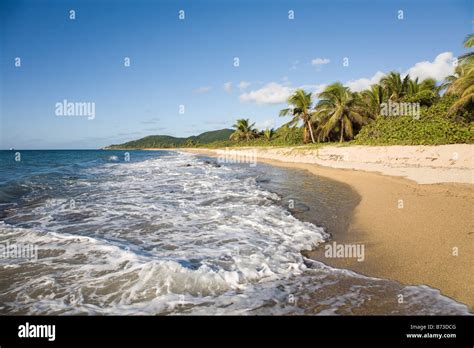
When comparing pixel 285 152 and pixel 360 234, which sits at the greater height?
pixel 285 152

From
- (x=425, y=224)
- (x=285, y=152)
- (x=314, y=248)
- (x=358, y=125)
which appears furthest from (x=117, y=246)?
(x=358, y=125)

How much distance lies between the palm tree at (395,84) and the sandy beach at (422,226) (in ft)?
71.2

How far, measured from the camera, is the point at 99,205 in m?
9.30

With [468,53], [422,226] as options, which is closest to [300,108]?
[468,53]

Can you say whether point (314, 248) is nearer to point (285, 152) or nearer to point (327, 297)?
point (327, 297)

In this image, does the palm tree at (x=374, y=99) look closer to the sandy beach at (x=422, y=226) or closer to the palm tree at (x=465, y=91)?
the palm tree at (x=465, y=91)

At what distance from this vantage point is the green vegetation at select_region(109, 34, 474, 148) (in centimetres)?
1733

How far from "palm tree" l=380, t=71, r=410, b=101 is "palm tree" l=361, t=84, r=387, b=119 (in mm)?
662

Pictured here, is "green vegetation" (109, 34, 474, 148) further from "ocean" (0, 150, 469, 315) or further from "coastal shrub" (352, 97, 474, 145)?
"ocean" (0, 150, 469, 315)

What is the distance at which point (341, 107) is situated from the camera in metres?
31.6

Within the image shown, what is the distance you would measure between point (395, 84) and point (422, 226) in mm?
32564
